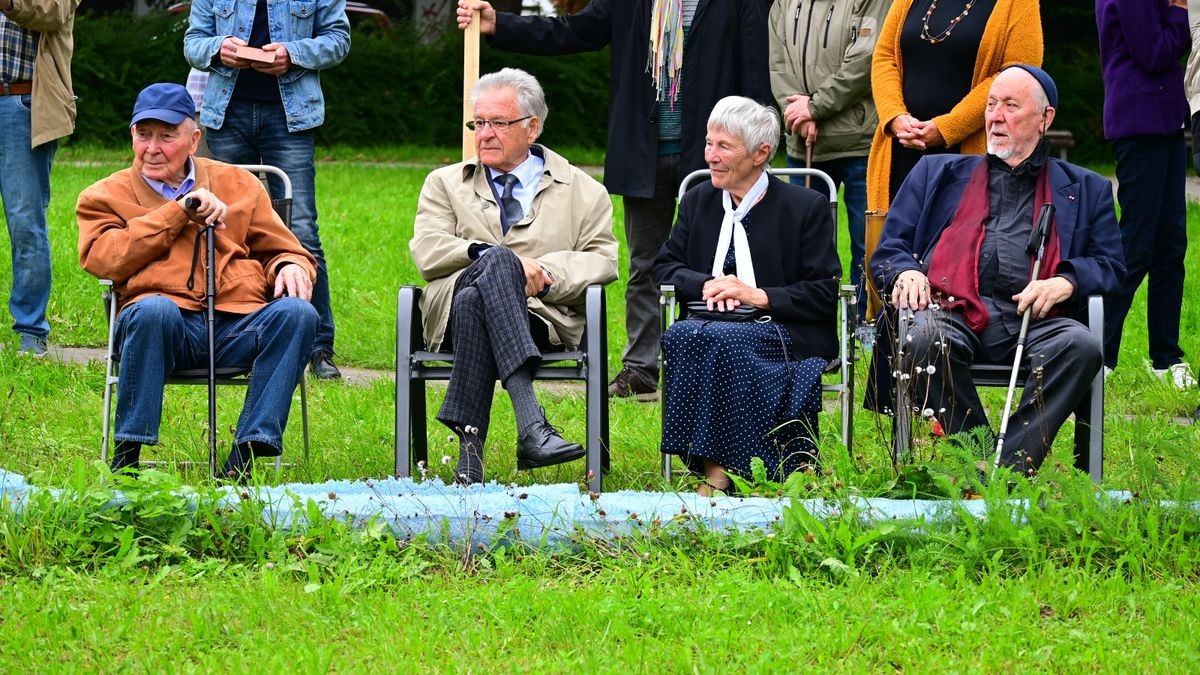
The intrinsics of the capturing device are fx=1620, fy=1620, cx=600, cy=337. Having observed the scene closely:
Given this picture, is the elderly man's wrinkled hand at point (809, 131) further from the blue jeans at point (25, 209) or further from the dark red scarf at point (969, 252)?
the blue jeans at point (25, 209)

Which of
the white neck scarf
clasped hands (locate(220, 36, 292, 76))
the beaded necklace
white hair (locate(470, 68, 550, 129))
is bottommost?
the white neck scarf

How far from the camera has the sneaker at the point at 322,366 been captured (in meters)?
7.46

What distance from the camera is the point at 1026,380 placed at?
17.5ft

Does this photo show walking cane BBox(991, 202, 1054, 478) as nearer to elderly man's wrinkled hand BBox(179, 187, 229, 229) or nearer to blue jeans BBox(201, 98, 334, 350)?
elderly man's wrinkled hand BBox(179, 187, 229, 229)

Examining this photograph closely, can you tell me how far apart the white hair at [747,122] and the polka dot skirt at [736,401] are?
72cm

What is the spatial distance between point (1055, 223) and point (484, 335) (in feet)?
6.54

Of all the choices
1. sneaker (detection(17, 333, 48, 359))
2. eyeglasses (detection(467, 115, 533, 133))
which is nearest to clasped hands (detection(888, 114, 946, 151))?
eyeglasses (detection(467, 115, 533, 133))

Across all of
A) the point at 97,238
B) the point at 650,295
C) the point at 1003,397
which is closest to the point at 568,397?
the point at 650,295

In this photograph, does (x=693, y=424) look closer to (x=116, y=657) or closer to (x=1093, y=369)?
(x=1093, y=369)

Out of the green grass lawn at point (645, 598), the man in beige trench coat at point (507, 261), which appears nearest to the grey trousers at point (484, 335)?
the man in beige trench coat at point (507, 261)

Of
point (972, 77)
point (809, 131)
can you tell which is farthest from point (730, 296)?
point (809, 131)

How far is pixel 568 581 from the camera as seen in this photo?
4.34 m

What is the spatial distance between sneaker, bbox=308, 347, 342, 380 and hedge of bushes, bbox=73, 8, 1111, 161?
10117mm

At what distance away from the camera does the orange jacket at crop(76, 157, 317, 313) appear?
5.42m
